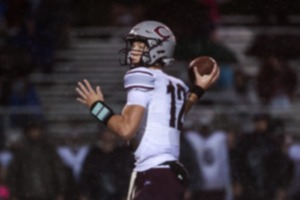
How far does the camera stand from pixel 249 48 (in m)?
14.6

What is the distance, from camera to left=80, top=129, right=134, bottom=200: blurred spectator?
484 inches

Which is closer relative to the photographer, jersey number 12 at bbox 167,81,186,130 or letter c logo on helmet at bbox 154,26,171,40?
jersey number 12 at bbox 167,81,186,130

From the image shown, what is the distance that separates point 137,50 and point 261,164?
14.4 feet

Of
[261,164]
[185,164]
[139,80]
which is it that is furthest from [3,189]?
[139,80]

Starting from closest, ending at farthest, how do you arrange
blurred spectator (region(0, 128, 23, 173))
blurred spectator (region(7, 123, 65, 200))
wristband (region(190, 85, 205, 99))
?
wristband (region(190, 85, 205, 99))
blurred spectator (region(7, 123, 65, 200))
blurred spectator (region(0, 128, 23, 173))

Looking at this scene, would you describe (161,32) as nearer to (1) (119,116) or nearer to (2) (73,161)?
(1) (119,116)

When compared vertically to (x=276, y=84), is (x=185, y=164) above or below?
below

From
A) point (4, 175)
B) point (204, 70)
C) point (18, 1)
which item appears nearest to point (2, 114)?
point (4, 175)

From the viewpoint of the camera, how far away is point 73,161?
12695 mm

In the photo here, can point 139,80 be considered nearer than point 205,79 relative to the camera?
Yes

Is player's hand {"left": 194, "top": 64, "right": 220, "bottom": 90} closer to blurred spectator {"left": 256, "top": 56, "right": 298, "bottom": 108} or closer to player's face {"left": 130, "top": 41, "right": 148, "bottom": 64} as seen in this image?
player's face {"left": 130, "top": 41, "right": 148, "bottom": 64}

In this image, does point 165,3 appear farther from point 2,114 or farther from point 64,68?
point 2,114

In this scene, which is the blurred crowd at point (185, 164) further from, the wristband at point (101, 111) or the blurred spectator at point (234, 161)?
the wristband at point (101, 111)

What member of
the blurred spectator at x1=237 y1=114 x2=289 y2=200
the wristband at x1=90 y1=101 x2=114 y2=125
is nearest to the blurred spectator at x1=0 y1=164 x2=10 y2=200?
the blurred spectator at x1=237 y1=114 x2=289 y2=200
